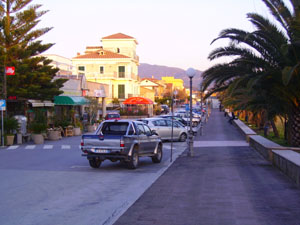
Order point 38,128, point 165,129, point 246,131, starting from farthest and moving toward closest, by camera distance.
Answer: point 246,131
point 165,129
point 38,128

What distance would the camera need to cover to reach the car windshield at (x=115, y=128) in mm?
15812

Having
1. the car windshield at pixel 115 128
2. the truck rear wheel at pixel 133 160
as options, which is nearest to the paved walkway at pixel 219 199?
the truck rear wheel at pixel 133 160

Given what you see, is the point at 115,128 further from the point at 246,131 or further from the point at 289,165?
the point at 246,131

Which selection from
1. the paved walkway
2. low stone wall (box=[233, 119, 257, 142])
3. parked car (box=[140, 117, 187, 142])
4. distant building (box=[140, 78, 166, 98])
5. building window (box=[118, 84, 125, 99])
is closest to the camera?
the paved walkway

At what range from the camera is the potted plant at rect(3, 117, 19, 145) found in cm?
2511

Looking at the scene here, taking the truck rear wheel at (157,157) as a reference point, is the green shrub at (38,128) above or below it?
above

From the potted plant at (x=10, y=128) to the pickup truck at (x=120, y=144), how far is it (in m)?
11.2

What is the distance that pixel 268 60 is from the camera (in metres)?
17.5

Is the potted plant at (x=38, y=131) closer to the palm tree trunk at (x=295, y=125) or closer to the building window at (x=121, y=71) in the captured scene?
the palm tree trunk at (x=295, y=125)

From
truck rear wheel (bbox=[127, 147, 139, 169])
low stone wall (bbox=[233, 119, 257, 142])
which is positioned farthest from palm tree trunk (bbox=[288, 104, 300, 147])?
low stone wall (bbox=[233, 119, 257, 142])

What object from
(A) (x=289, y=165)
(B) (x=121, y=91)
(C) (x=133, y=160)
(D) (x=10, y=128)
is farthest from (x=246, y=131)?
(B) (x=121, y=91)

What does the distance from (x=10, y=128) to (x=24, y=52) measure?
650cm

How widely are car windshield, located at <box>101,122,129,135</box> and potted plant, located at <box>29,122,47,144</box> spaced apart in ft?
38.1

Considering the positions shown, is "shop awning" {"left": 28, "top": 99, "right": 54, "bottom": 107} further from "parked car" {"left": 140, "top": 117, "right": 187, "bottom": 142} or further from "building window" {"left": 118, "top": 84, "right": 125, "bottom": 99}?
"building window" {"left": 118, "top": 84, "right": 125, "bottom": 99}
